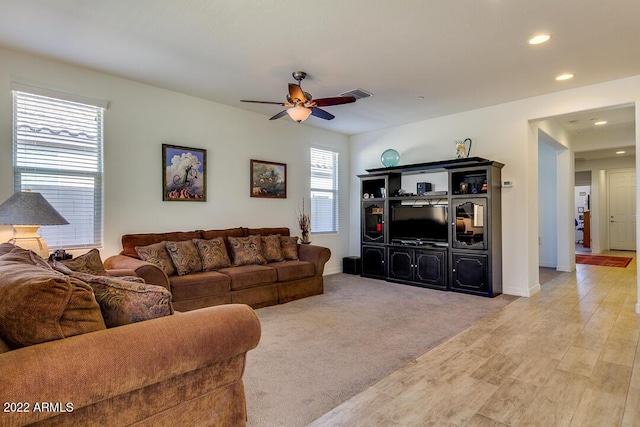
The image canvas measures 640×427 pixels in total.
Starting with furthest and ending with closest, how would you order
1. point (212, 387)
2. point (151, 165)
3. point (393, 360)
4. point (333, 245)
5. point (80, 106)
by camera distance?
point (333, 245) → point (151, 165) → point (80, 106) → point (393, 360) → point (212, 387)

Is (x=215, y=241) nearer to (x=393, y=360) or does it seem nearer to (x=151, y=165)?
(x=151, y=165)

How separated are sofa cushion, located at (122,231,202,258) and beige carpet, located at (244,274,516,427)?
135 centimetres

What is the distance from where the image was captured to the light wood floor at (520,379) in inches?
78.4

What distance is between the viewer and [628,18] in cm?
280

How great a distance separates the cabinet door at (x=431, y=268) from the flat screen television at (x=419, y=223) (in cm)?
26

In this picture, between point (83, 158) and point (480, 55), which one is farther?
point (83, 158)

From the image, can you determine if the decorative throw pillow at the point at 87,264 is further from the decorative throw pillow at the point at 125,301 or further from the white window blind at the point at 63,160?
the decorative throw pillow at the point at 125,301

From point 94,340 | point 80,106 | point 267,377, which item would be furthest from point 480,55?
point 80,106

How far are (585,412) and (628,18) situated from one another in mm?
2937

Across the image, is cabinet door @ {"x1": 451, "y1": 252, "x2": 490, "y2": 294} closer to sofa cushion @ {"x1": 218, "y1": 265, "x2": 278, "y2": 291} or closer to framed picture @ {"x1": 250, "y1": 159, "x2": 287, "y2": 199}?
sofa cushion @ {"x1": 218, "y1": 265, "x2": 278, "y2": 291}

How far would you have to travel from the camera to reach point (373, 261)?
6.10 metres

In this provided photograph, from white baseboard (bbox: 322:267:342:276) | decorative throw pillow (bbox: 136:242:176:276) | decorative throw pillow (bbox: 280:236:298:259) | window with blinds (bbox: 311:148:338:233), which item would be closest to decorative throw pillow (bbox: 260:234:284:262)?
decorative throw pillow (bbox: 280:236:298:259)

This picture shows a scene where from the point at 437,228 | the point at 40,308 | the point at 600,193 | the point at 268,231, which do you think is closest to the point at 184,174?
the point at 268,231

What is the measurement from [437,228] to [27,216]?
4.92 metres
